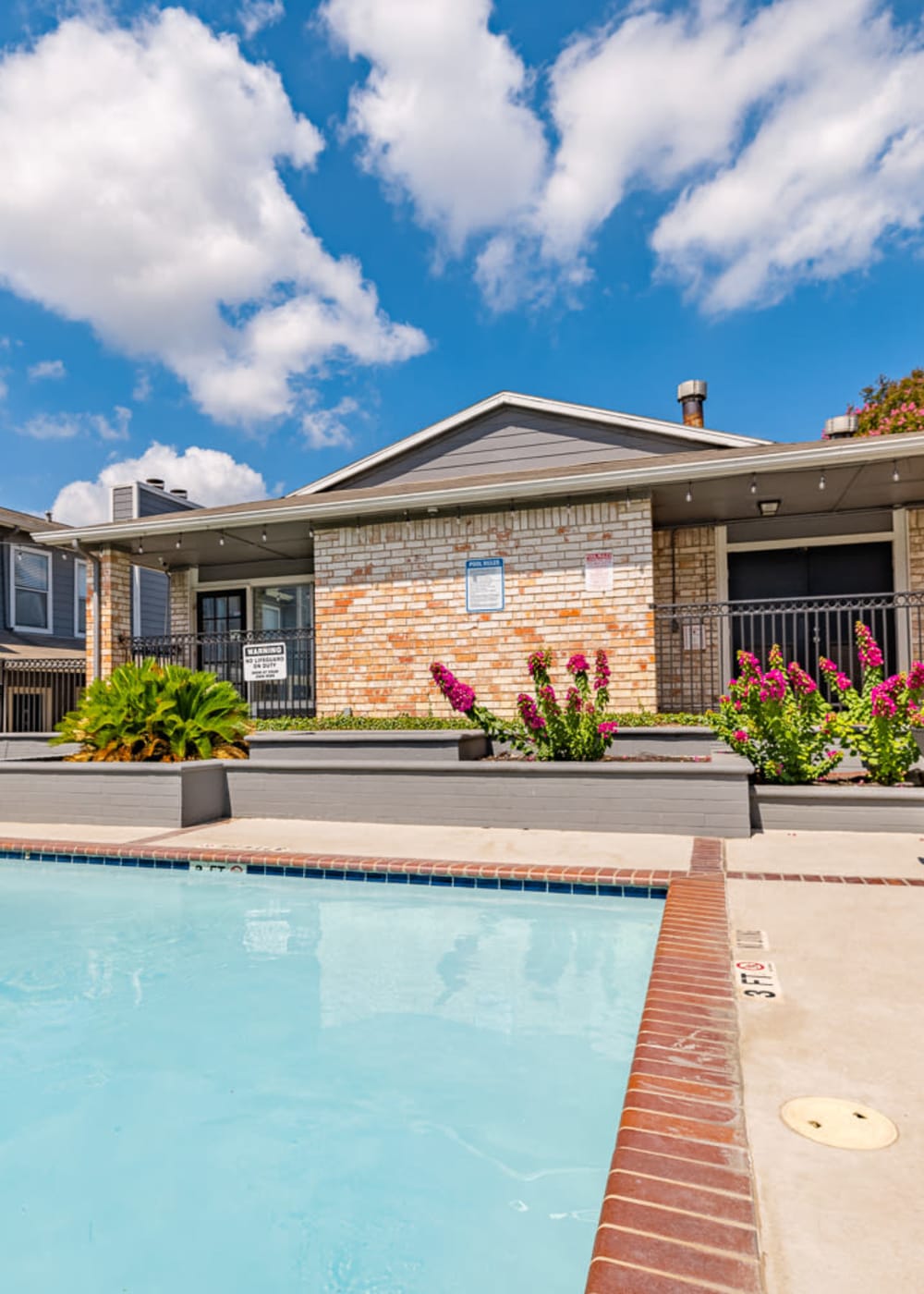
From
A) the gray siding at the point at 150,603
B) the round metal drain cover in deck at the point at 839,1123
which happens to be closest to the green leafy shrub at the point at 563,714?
the round metal drain cover in deck at the point at 839,1123

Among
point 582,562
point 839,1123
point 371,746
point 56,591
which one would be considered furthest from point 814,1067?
point 56,591

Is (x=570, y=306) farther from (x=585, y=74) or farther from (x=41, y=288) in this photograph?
(x=41, y=288)

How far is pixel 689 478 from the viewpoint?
339 inches

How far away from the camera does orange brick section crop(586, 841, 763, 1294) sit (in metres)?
1.40

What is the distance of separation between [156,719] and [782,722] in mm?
6181

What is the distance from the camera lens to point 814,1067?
2.26 metres

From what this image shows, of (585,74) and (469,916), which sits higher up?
(585,74)

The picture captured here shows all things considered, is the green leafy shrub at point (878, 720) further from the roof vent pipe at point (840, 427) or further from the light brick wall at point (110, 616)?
the light brick wall at point (110, 616)

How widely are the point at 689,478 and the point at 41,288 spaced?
13780mm

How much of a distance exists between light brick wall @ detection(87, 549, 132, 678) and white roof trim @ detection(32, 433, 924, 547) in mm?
416

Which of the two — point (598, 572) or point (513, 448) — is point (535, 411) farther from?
point (598, 572)

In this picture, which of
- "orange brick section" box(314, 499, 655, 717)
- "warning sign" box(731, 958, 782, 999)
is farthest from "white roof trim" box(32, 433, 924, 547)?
"warning sign" box(731, 958, 782, 999)

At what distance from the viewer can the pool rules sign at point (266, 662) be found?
9.80 m

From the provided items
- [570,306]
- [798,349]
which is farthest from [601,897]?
[798,349]
